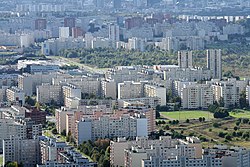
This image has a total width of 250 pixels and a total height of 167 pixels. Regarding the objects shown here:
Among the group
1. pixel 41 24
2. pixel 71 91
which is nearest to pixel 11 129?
pixel 71 91

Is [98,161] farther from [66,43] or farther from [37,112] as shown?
[66,43]

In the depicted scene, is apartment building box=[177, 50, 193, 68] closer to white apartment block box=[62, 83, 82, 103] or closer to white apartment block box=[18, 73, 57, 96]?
white apartment block box=[18, 73, 57, 96]

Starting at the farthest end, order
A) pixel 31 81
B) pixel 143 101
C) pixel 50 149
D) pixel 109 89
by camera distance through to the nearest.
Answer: pixel 31 81 < pixel 109 89 < pixel 143 101 < pixel 50 149

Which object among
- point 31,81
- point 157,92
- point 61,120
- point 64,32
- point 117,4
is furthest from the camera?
point 117,4

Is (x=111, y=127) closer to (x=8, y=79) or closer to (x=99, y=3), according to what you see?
(x=8, y=79)

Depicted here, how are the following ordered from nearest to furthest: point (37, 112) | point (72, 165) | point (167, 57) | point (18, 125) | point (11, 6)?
point (72, 165), point (18, 125), point (37, 112), point (167, 57), point (11, 6)

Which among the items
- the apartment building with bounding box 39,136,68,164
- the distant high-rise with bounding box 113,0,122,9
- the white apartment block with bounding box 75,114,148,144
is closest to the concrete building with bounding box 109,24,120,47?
the distant high-rise with bounding box 113,0,122,9

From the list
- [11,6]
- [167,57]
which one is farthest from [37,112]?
[11,6]
